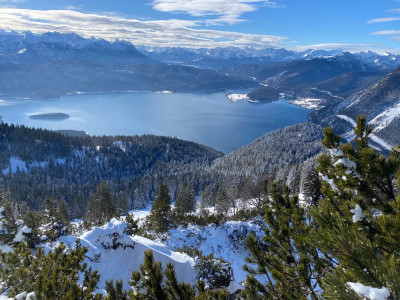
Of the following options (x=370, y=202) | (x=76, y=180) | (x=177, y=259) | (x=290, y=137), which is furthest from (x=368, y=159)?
(x=290, y=137)

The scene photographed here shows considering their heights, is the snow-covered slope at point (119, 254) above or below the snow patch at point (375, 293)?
below

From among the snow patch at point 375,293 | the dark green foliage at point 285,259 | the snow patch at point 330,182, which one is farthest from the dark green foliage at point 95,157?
the snow patch at point 375,293

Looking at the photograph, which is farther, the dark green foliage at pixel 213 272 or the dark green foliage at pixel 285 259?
the dark green foliage at pixel 213 272

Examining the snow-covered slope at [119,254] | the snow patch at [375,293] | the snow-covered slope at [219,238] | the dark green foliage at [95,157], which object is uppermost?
the snow patch at [375,293]

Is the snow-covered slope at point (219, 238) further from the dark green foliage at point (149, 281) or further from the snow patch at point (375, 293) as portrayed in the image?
the snow patch at point (375, 293)

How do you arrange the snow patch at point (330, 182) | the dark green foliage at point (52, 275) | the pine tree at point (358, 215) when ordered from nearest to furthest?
the pine tree at point (358, 215) < the snow patch at point (330, 182) < the dark green foliage at point (52, 275)

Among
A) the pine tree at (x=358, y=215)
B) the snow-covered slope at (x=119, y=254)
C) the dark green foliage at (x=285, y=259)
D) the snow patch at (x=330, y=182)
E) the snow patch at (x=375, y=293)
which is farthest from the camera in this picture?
the snow-covered slope at (x=119, y=254)
